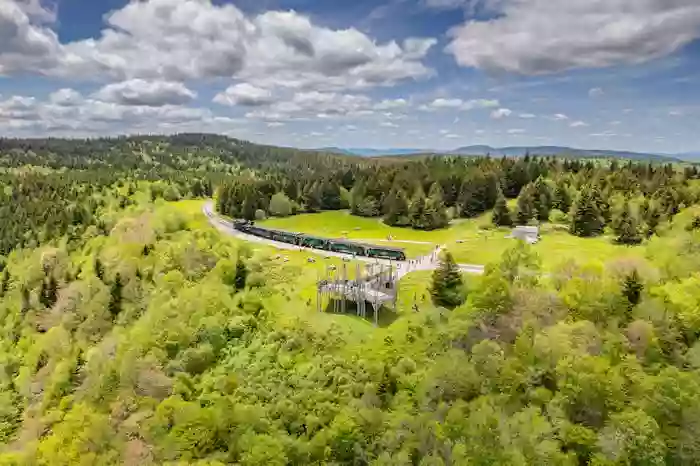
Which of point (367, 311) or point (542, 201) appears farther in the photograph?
point (542, 201)

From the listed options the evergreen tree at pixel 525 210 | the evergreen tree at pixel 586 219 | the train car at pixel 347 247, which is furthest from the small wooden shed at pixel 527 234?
the train car at pixel 347 247

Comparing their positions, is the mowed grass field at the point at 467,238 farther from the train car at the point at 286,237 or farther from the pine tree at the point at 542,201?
the train car at the point at 286,237

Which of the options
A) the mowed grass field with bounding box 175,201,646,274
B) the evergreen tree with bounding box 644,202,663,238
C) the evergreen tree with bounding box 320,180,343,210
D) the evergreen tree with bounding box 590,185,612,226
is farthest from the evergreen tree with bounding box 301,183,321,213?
the evergreen tree with bounding box 644,202,663,238

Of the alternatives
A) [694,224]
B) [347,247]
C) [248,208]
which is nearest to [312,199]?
[248,208]

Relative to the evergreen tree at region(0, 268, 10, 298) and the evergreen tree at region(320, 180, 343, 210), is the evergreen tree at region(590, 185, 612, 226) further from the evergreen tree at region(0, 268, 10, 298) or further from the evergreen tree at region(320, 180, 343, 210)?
the evergreen tree at region(0, 268, 10, 298)

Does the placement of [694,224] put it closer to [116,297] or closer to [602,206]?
[602,206]

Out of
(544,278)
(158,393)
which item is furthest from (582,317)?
(158,393)
